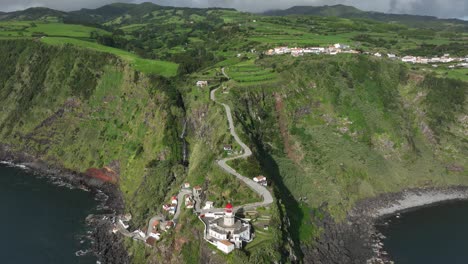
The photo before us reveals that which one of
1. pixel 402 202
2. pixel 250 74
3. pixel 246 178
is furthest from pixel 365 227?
pixel 250 74

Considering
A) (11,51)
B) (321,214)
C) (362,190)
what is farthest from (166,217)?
(11,51)

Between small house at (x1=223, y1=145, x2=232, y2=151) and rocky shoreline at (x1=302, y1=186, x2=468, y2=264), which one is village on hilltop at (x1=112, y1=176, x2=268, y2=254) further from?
rocky shoreline at (x1=302, y1=186, x2=468, y2=264)

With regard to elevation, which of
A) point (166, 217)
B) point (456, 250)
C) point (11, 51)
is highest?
point (11, 51)

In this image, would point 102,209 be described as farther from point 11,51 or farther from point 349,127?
point 11,51

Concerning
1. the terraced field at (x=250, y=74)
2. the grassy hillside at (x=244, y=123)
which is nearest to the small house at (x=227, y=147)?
the grassy hillside at (x=244, y=123)

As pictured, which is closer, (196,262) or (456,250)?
(196,262)

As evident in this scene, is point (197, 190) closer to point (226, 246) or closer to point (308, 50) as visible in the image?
point (226, 246)
